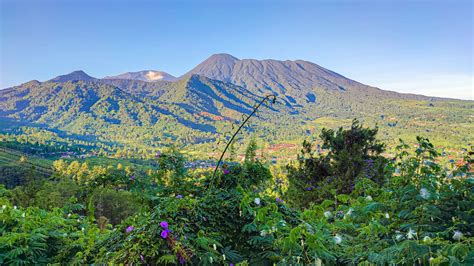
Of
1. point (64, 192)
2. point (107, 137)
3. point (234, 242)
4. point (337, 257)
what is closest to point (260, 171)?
point (234, 242)

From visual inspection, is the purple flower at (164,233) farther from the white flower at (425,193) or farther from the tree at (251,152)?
the white flower at (425,193)

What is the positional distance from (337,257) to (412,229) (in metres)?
0.50

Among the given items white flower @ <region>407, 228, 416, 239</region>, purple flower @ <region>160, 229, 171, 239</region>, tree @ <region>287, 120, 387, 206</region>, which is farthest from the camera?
tree @ <region>287, 120, 387, 206</region>

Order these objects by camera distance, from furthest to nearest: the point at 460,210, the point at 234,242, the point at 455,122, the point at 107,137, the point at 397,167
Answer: the point at 107,137 → the point at 455,122 → the point at 397,167 → the point at 234,242 → the point at 460,210

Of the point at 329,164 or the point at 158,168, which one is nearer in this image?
the point at 158,168

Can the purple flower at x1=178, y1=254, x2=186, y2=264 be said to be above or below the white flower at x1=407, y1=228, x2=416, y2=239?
below

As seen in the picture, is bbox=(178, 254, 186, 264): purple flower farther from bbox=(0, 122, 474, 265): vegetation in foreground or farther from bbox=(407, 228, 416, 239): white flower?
bbox=(407, 228, 416, 239): white flower

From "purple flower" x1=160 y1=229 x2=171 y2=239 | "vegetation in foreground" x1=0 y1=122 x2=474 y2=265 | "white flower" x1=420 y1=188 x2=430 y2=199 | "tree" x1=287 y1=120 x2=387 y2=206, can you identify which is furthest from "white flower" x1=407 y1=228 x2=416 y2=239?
"tree" x1=287 y1=120 x2=387 y2=206

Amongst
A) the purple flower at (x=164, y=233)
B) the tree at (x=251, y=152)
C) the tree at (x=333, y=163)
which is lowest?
the tree at (x=333, y=163)

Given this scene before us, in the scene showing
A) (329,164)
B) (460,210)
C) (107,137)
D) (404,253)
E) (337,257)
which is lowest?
(107,137)

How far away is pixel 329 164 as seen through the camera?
1209cm

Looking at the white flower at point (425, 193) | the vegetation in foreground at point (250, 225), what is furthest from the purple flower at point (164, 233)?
the white flower at point (425, 193)

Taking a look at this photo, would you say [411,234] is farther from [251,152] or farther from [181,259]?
[251,152]

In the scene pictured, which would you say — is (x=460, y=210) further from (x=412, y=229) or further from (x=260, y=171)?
(x=260, y=171)
